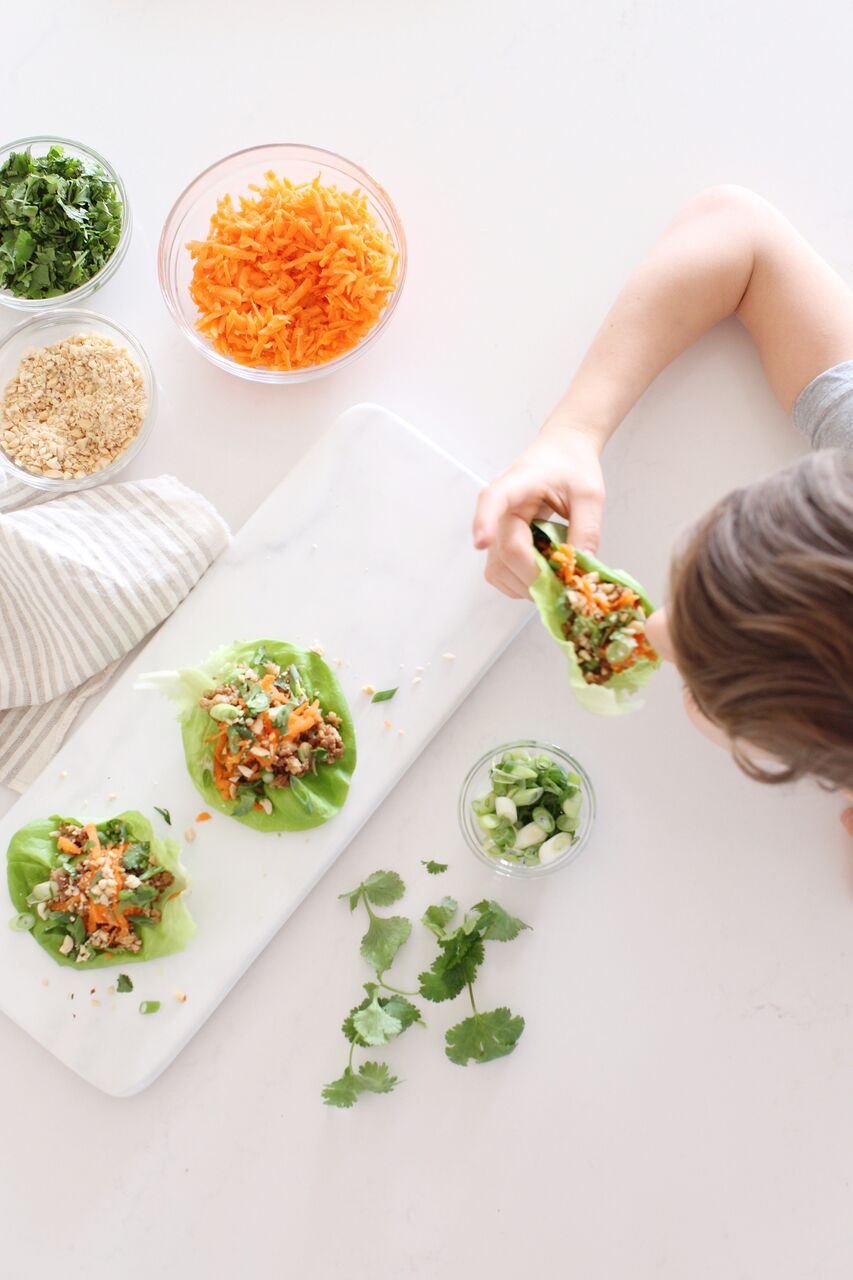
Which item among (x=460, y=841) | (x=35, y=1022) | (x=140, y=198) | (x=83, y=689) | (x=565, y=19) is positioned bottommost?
(x=35, y=1022)

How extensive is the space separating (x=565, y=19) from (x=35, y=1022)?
4.99 feet

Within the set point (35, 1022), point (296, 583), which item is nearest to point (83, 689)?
point (296, 583)

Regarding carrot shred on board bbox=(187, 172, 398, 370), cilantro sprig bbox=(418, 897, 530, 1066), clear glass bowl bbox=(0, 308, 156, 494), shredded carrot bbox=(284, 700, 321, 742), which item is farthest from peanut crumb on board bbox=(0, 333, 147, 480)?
cilantro sprig bbox=(418, 897, 530, 1066)

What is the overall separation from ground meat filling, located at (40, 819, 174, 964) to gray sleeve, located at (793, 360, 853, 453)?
0.97 metres

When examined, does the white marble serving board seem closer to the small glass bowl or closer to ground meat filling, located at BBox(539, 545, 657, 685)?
the small glass bowl

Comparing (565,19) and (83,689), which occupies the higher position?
(565,19)

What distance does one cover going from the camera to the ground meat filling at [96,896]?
133 centimetres

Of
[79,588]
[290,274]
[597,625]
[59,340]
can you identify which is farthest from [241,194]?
[597,625]

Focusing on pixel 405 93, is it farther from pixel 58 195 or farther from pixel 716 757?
pixel 716 757

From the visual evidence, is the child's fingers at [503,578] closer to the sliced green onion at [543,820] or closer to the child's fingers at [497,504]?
the child's fingers at [497,504]

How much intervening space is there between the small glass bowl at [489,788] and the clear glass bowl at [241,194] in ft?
1.83

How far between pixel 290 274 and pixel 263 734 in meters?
0.58

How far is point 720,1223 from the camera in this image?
1.33 meters

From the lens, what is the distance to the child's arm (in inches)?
50.8
